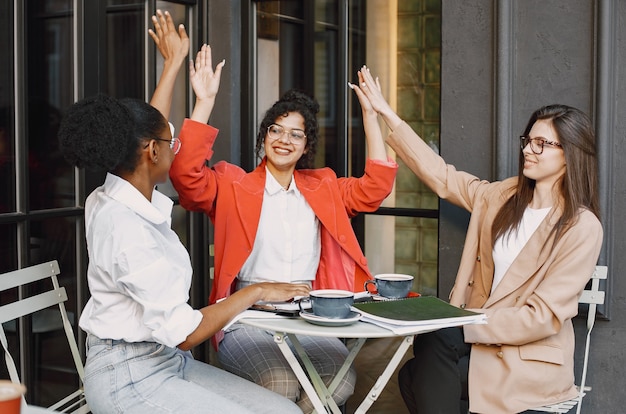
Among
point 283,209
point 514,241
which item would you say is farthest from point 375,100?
point 514,241

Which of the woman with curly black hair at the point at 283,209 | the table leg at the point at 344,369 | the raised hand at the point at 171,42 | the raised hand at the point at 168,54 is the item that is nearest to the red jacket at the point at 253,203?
the woman with curly black hair at the point at 283,209

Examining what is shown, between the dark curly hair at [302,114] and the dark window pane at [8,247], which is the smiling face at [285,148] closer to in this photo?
the dark curly hair at [302,114]

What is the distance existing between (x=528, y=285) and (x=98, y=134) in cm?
165

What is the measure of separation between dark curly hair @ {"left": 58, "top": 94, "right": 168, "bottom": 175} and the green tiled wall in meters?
1.86

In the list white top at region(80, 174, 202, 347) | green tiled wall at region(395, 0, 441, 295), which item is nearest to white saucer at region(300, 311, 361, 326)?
white top at region(80, 174, 202, 347)

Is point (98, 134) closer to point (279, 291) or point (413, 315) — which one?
point (279, 291)

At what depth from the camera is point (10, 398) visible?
1202mm

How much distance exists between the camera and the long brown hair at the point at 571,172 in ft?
10.1

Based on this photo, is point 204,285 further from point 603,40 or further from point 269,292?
point 603,40

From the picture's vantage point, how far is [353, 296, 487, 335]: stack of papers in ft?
8.13

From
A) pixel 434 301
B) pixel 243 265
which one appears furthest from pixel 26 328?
pixel 434 301

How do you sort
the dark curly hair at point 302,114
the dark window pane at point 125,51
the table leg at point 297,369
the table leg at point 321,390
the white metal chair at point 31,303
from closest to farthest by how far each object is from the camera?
1. the table leg at point 297,369
2. the white metal chair at point 31,303
3. the table leg at point 321,390
4. the dark curly hair at point 302,114
5. the dark window pane at point 125,51

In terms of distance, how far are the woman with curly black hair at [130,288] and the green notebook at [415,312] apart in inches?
17.5

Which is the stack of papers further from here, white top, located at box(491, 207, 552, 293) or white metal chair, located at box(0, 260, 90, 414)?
white metal chair, located at box(0, 260, 90, 414)
